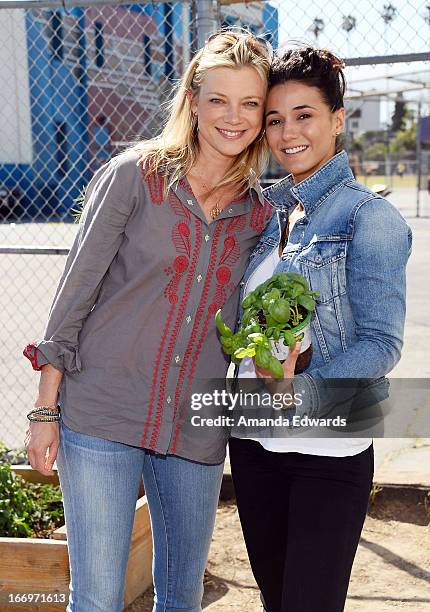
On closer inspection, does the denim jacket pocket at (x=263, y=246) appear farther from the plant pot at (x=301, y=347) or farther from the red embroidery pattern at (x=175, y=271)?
the plant pot at (x=301, y=347)

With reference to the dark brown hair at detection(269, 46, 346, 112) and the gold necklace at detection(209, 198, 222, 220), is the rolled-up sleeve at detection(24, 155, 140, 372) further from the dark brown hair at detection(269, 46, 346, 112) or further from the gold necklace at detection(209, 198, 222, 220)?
the dark brown hair at detection(269, 46, 346, 112)

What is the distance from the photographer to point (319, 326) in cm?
220

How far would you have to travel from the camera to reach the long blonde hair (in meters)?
2.36

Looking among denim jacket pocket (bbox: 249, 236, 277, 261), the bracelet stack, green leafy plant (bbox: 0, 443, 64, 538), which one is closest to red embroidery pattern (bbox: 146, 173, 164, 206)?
denim jacket pocket (bbox: 249, 236, 277, 261)

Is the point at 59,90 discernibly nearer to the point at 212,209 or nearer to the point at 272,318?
the point at 212,209

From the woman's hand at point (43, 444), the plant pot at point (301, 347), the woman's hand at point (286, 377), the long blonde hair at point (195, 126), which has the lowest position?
the woman's hand at point (43, 444)

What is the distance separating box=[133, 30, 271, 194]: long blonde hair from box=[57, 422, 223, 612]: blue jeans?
2.61 feet

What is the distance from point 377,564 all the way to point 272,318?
2.27m

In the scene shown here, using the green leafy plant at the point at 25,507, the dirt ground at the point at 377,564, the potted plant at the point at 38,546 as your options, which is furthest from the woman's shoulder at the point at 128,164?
the dirt ground at the point at 377,564

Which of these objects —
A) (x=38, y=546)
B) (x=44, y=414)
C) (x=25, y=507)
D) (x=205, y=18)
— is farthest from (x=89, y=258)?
(x=205, y=18)

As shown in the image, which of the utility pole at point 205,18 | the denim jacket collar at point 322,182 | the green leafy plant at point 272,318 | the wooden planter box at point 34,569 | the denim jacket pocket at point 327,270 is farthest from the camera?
the utility pole at point 205,18

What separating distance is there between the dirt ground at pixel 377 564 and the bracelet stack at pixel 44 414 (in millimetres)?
1388

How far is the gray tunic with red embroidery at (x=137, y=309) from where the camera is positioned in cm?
233

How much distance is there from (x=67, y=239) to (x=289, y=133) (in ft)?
45.4
